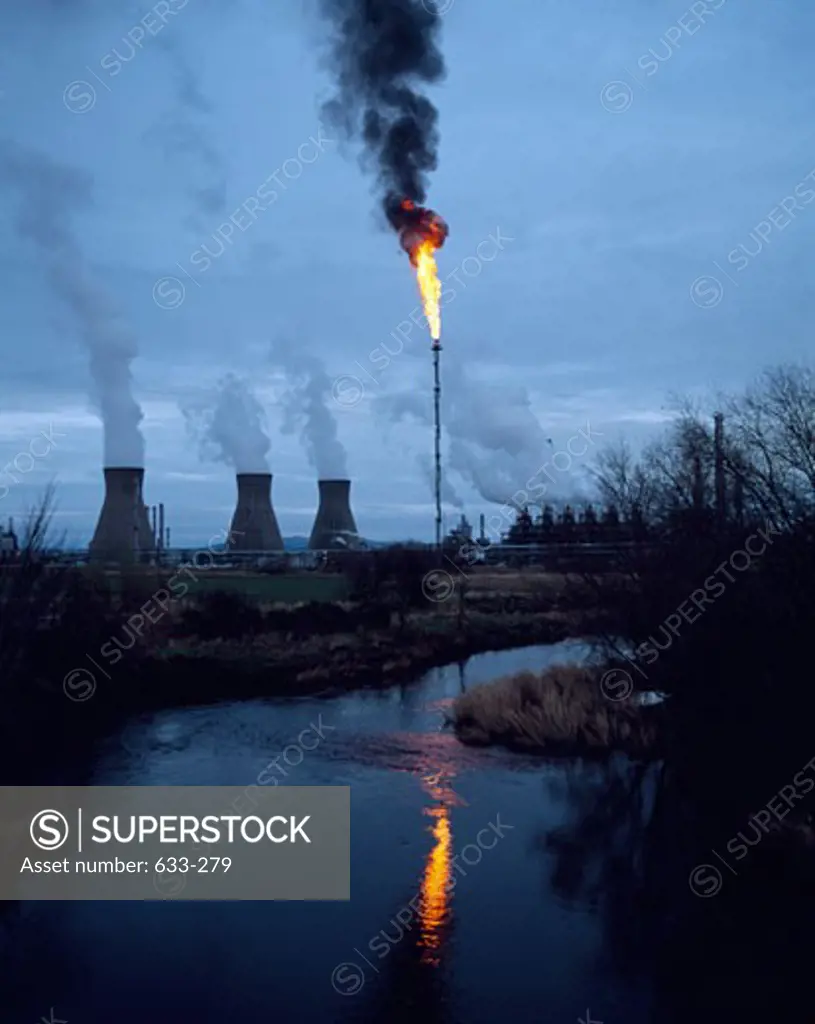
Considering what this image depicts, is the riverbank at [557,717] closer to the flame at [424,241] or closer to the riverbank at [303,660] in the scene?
the riverbank at [303,660]

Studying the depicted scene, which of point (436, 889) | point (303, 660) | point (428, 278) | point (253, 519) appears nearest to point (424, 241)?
point (428, 278)

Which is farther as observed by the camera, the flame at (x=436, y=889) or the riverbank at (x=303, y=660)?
the riverbank at (x=303, y=660)

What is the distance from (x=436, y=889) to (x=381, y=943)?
134 cm

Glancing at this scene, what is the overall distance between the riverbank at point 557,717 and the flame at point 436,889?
11.5 feet

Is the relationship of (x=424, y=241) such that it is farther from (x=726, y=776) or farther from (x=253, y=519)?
(x=253, y=519)

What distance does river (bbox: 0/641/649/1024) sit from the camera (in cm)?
742

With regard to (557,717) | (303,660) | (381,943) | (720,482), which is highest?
(720,482)

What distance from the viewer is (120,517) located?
45.3 meters

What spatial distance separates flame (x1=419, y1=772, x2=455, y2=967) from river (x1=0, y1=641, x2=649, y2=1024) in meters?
0.02

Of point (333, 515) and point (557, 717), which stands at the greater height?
point (333, 515)

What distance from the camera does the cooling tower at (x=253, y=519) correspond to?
5469cm

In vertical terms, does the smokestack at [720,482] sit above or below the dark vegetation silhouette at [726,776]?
above

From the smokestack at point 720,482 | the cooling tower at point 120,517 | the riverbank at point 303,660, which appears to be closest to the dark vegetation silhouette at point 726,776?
the smokestack at point 720,482

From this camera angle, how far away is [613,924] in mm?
9141
